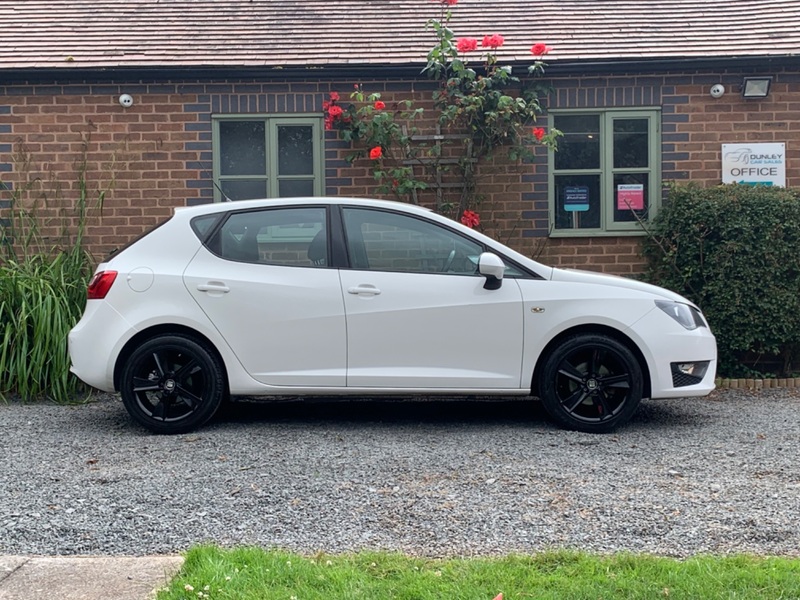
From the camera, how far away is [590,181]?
945cm

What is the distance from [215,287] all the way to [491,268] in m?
1.87

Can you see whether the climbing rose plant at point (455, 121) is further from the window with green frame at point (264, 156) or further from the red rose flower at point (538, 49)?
the window with green frame at point (264, 156)

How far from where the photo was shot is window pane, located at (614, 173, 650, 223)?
9.41 meters

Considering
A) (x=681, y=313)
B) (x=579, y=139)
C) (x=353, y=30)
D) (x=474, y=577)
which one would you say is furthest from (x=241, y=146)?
(x=474, y=577)

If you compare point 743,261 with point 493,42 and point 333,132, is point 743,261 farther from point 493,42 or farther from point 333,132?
point 333,132

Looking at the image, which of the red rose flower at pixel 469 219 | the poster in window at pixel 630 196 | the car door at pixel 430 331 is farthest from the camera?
the poster in window at pixel 630 196

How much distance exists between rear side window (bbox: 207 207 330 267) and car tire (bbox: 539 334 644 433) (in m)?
1.75

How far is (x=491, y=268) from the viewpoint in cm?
620

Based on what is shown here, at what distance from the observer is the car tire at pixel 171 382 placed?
6.33 m

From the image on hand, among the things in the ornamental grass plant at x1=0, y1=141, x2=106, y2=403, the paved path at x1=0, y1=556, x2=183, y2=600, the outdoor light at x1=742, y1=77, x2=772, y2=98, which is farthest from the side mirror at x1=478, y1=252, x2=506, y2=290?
the outdoor light at x1=742, y1=77, x2=772, y2=98

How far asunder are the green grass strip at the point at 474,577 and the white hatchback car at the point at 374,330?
2.56 meters

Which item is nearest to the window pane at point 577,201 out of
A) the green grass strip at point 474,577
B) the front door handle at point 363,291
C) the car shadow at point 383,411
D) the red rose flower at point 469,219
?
the red rose flower at point 469,219

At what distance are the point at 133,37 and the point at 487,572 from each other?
→ 26.3ft

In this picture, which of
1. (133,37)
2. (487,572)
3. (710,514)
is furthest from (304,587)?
(133,37)
